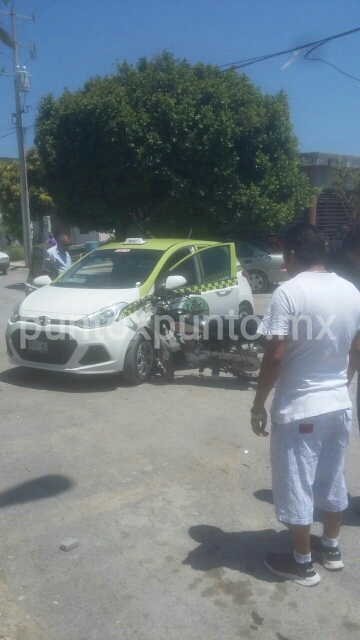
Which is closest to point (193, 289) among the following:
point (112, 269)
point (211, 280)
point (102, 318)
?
point (211, 280)

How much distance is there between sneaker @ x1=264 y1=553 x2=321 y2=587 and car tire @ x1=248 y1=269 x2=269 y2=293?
14602 mm

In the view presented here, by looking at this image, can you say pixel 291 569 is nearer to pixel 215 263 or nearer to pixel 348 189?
pixel 215 263

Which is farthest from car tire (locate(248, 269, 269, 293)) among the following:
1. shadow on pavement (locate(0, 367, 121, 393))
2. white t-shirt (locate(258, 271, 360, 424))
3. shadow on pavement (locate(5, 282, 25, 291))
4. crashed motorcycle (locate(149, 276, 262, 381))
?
white t-shirt (locate(258, 271, 360, 424))

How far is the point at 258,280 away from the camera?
18.0 metres

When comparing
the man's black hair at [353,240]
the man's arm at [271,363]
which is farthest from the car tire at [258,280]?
the man's arm at [271,363]

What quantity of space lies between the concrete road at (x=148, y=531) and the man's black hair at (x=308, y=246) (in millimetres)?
1762

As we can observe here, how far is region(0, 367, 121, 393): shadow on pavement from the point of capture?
7426 mm

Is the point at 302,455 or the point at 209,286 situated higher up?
the point at 209,286

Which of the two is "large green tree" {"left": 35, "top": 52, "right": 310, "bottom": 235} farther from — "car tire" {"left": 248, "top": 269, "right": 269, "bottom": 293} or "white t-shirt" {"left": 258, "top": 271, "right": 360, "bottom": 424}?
"white t-shirt" {"left": 258, "top": 271, "right": 360, "bottom": 424}

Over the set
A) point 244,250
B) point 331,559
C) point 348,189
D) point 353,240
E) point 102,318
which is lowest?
point 331,559

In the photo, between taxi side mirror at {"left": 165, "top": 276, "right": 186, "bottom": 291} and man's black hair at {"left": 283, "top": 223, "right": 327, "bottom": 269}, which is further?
taxi side mirror at {"left": 165, "top": 276, "right": 186, "bottom": 291}

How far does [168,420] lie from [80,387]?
5.16 feet

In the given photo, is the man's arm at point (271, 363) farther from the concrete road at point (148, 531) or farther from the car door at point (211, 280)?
the car door at point (211, 280)

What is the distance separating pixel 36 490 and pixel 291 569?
2043 mm
